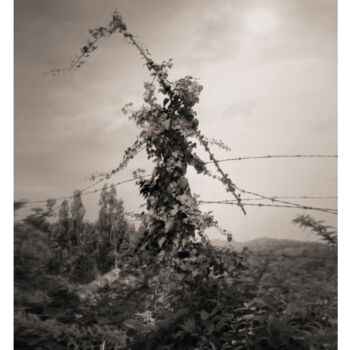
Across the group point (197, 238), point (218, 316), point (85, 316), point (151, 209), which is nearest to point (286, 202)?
point (197, 238)

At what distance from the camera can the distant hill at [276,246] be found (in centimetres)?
204

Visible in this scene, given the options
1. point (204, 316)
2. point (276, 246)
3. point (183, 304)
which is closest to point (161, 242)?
point (183, 304)

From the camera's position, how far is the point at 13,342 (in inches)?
69.5

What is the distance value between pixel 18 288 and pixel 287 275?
1.85 metres

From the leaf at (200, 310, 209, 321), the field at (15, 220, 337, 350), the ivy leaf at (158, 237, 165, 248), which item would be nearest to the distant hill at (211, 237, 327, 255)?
the field at (15, 220, 337, 350)

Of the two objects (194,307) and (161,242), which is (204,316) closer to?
(194,307)

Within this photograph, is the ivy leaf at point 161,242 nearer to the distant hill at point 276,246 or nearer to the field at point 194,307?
the field at point 194,307

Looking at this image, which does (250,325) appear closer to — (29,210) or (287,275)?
(287,275)

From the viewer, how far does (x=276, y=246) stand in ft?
8.48

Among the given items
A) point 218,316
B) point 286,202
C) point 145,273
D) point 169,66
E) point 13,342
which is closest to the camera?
point 13,342

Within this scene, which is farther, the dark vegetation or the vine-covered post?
the vine-covered post

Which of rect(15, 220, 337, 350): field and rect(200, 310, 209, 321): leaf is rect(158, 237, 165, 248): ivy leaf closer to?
rect(15, 220, 337, 350): field

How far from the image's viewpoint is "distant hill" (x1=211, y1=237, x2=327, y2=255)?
80.4 inches

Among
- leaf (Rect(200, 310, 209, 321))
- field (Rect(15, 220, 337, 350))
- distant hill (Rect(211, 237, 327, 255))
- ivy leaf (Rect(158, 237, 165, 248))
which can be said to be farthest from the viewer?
ivy leaf (Rect(158, 237, 165, 248))
